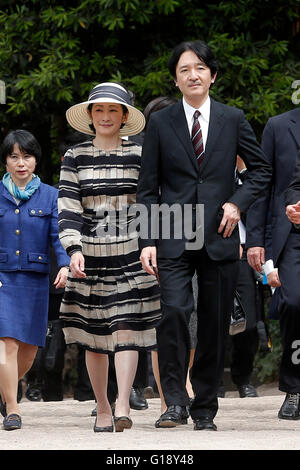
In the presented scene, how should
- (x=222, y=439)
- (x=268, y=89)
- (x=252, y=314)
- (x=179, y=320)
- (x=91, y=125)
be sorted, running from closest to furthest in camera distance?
(x=222, y=439) → (x=179, y=320) → (x=91, y=125) → (x=252, y=314) → (x=268, y=89)

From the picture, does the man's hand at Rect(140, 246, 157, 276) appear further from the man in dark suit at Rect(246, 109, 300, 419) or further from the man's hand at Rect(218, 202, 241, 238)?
the man in dark suit at Rect(246, 109, 300, 419)

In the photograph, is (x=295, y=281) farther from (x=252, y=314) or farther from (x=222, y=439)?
(x=252, y=314)

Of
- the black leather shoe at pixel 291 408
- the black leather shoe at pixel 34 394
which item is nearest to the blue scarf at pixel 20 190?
the black leather shoe at pixel 291 408

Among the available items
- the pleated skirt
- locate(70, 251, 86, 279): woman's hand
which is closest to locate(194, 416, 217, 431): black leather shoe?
the pleated skirt

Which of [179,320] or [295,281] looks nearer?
[179,320]

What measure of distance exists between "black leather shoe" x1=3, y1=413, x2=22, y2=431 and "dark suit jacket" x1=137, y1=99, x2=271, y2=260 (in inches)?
55.6

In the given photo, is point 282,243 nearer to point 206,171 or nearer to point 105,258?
point 206,171

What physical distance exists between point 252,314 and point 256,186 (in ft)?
9.43

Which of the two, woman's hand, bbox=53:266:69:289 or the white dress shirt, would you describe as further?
woman's hand, bbox=53:266:69:289

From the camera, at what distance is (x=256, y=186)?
7562 mm

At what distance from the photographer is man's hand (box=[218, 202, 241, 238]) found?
735cm

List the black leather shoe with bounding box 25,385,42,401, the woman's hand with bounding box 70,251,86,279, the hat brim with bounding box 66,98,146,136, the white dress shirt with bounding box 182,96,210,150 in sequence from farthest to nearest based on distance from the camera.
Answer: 1. the black leather shoe with bounding box 25,385,42,401
2. the hat brim with bounding box 66,98,146,136
3. the white dress shirt with bounding box 182,96,210,150
4. the woman's hand with bounding box 70,251,86,279
